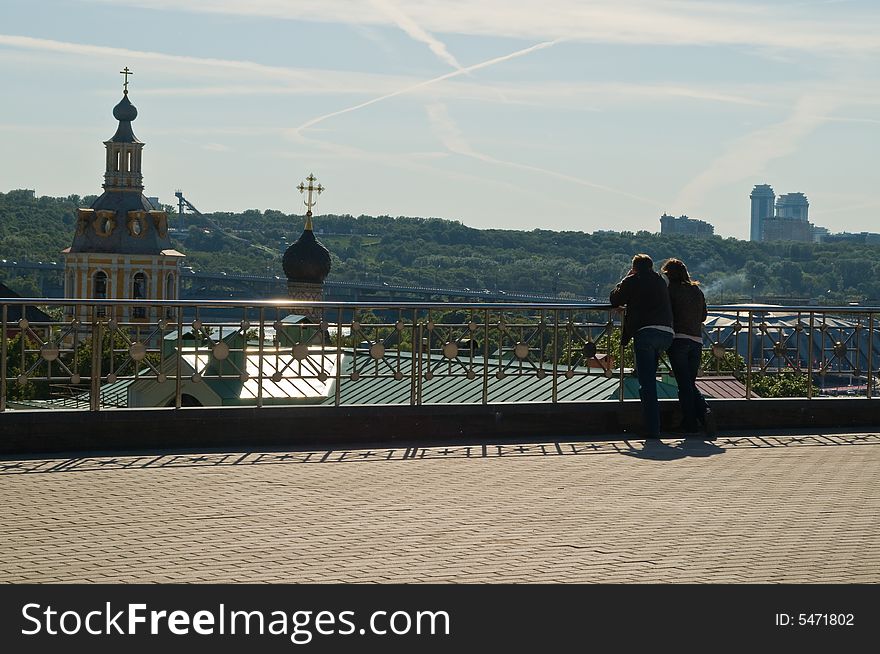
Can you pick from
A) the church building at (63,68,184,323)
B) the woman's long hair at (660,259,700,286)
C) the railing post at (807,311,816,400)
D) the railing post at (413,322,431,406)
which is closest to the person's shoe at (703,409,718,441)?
the woman's long hair at (660,259,700,286)

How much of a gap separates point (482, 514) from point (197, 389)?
774 cm

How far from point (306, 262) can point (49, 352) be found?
72503 mm

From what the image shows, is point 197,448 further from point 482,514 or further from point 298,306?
point 482,514

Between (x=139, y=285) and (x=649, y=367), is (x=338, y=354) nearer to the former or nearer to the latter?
(x=649, y=367)

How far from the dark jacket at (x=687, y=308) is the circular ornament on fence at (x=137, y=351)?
4.13 meters

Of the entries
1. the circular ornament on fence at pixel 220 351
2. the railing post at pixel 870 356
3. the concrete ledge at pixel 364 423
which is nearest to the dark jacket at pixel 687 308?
the concrete ledge at pixel 364 423

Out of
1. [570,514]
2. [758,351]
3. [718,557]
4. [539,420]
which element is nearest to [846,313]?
[758,351]

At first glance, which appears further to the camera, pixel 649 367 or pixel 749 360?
pixel 749 360

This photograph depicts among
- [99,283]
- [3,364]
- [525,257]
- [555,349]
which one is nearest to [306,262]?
[99,283]

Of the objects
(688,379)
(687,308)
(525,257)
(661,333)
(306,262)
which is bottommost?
(688,379)

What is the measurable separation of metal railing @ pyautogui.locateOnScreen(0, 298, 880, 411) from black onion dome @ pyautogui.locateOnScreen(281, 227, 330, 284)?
68689 mm

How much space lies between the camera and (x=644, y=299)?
12.1 m

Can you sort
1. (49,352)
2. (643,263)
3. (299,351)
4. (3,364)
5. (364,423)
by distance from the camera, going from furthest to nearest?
(643,263), (299,351), (364,423), (49,352), (3,364)

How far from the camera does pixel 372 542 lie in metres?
7.47
